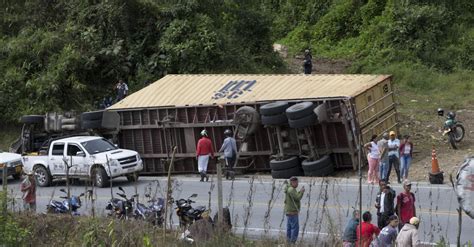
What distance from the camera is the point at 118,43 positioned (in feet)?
115

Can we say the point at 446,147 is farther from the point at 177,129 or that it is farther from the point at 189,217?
the point at 189,217

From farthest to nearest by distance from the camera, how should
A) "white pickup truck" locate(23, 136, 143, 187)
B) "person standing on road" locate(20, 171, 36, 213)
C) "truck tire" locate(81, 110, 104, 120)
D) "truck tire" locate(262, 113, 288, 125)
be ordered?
1. "truck tire" locate(81, 110, 104, 120)
2. "white pickup truck" locate(23, 136, 143, 187)
3. "truck tire" locate(262, 113, 288, 125)
4. "person standing on road" locate(20, 171, 36, 213)

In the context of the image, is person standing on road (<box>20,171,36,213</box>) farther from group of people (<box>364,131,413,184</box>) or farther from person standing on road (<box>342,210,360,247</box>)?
group of people (<box>364,131,413,184</box>)

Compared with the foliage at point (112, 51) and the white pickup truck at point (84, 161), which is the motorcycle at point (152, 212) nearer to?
the white pickup truck at point (84, 161)

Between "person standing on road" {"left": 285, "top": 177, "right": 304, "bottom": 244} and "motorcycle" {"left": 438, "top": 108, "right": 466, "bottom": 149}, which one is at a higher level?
"motorcycle" {"left": 438, "top": 108, "right": 466, "bottom": 149}

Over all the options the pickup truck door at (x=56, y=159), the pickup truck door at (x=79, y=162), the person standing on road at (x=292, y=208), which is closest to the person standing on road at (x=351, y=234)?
Answer: the person standing on road at (x=292, y=208)

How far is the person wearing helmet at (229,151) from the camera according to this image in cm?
2512

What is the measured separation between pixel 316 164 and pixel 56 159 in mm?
8050

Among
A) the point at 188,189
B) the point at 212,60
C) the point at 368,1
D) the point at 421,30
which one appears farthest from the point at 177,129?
the point at 368,1

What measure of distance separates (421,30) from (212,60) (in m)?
10.4

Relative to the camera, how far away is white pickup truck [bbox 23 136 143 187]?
82.7ft

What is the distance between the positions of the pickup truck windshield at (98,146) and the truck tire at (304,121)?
19.3ft

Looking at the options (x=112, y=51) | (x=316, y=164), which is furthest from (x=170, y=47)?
(x=316, y=164)

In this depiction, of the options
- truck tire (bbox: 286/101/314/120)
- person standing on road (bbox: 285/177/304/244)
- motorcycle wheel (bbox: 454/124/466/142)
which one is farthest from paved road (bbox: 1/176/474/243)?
motorcycle wheel (bbox: 454/124/466/142)
